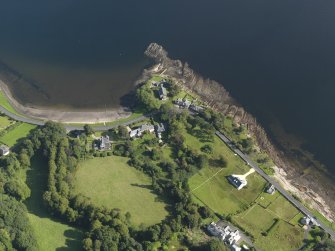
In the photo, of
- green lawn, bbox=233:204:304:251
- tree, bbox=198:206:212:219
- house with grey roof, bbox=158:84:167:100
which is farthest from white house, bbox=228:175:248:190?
house with grey roof, bbox=158:84:167:100

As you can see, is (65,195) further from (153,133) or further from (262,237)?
(262,237)

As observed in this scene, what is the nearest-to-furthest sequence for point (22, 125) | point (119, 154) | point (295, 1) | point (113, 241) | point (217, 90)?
1. point (113, 241)
2. point (119, 154)
3. point (22, 125)
4. point (217, 90)
5. point (295, 1)

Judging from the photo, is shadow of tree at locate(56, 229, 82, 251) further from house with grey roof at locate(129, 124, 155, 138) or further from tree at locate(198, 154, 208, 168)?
tree at locate(198, 154, 208, 168)

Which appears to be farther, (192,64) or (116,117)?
(192,64)

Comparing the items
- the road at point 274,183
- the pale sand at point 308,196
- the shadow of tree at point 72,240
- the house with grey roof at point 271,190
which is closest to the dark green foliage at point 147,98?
the road at point 274,183

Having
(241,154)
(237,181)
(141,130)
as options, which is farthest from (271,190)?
(141,130)

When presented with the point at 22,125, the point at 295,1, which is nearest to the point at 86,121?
the point at 22,125
